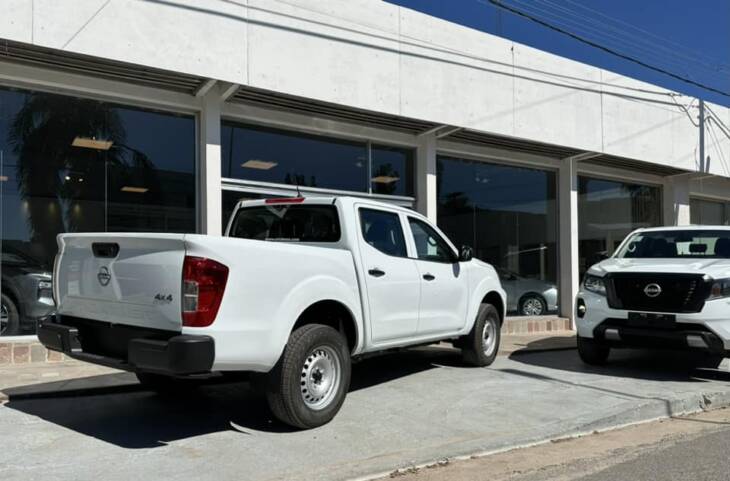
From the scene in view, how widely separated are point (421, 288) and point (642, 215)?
12.4 m

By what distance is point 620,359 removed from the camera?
961 centimetres

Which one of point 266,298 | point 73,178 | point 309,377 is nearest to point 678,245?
point 309,377

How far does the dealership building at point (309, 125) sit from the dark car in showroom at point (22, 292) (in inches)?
2.2

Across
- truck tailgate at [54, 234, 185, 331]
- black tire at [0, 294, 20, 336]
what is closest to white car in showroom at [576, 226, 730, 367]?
truck tailgate at [54, 234, 185, 331]

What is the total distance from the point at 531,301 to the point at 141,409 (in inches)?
389

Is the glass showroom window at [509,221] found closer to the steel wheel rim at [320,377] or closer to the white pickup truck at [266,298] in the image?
the white pickup truck at [266,298]

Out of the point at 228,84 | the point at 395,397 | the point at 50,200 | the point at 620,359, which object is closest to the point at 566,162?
the point at 620,359

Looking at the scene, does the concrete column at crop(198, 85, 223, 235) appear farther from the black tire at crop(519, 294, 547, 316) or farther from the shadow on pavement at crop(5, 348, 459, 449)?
the black tire at crop(519, 294, 547, 316)

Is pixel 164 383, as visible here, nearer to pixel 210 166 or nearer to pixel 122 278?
pixel 122 278

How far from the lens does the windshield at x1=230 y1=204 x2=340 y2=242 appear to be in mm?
6320

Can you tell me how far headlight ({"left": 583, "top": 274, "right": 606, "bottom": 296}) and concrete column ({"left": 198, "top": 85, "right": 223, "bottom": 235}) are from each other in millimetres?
5305

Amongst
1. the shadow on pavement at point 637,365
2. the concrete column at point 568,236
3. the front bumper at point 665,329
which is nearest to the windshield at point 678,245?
the front bumper at point 665,329

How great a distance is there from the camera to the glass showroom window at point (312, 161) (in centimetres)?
1025

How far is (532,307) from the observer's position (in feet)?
46.5
